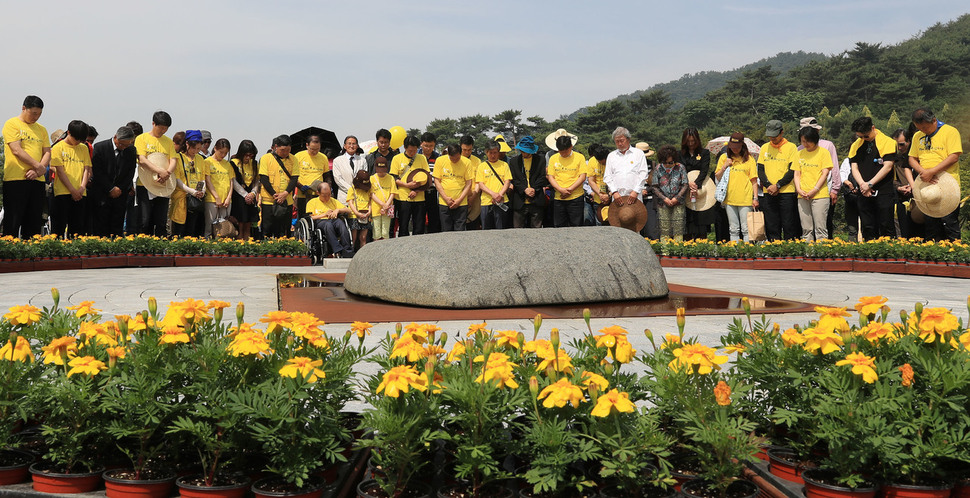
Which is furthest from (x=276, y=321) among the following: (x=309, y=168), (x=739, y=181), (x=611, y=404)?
(x=739, y=181)

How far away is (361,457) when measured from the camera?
8.70ft

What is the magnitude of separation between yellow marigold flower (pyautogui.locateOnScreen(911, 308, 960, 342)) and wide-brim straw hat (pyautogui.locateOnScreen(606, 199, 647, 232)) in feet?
34.7

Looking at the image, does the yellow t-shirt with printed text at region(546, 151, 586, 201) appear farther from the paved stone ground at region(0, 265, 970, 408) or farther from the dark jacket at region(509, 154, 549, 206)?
the paved stone ground at region(0, 265, 970, 408)

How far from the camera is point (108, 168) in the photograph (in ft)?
42.4

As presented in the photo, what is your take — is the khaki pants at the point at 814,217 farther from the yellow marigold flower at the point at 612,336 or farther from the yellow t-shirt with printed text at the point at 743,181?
the yellow marigold flower at the point at 612,336

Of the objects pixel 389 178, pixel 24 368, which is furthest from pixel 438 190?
pixel 24 368

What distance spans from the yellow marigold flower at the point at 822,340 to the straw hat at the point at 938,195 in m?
10.7

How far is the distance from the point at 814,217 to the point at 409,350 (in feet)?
40.5

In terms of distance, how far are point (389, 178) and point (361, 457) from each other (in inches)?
440

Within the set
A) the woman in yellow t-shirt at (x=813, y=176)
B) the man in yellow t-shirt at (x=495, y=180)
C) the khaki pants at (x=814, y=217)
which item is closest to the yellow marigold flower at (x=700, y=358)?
the man in yellow t-shirt at (x=495, y=180)

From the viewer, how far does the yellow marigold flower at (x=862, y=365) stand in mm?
2236

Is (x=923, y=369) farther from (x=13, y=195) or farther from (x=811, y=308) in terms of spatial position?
(x=13, y=195)

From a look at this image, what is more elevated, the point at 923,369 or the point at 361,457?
the point at 923,369

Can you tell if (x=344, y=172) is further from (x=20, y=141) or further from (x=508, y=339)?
(x=508, y=339)
